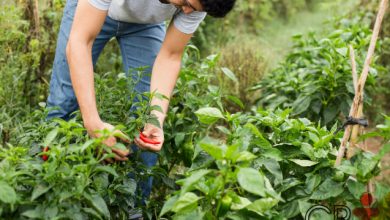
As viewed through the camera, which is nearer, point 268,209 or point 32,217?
point 32,217

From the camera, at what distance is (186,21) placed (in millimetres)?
2361

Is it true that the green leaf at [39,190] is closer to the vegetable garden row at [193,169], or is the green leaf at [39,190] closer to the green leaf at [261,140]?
the vegetable garden row at [193,169]

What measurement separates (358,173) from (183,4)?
32.4 inches

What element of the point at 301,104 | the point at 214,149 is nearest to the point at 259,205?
the point at 214,149

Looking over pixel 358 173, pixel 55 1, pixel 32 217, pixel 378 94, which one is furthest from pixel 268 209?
pixel 378 94

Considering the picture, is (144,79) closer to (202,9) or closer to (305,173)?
(202,9)

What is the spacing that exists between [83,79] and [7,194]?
2.04 feet

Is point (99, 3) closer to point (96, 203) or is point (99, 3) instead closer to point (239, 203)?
point (96, 203)

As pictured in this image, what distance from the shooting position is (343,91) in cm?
313

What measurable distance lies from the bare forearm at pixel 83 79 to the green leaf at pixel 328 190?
31.6 inches

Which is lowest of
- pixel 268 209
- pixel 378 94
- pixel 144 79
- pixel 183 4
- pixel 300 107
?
pixel 378 94

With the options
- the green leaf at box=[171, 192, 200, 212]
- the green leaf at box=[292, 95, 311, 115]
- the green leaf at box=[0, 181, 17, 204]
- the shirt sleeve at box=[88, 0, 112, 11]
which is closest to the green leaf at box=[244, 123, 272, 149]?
the green leaf at box=[171, 192, 200, 212]

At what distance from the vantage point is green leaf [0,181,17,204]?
154 cm

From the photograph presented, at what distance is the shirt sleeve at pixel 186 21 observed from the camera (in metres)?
2.35
